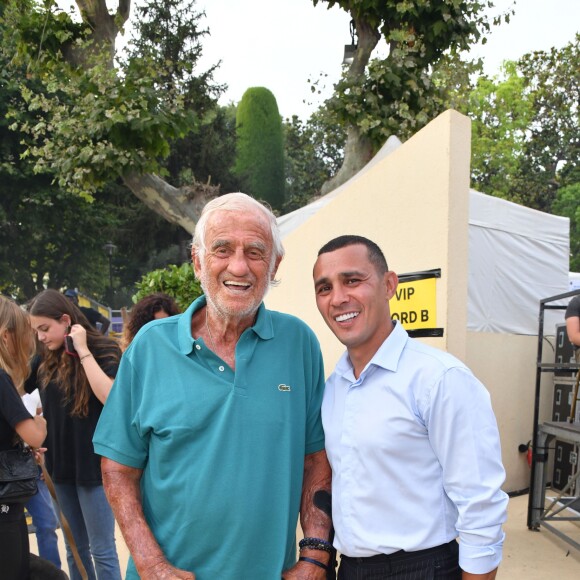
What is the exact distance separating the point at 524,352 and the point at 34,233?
20730mm

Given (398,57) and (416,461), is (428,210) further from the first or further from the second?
(398,57)

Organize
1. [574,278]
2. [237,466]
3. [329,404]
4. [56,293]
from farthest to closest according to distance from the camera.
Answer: [574,278] → [56,293] → [329,404] → [237,466]

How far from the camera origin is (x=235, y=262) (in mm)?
1816

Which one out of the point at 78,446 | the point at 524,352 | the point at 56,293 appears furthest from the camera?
the point at 524,352

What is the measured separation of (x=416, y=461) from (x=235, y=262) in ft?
2.61

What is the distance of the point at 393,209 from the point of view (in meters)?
4.06

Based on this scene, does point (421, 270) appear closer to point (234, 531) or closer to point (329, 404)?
point (329, 404)

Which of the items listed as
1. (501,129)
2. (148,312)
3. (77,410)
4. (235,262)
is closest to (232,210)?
(235,262)

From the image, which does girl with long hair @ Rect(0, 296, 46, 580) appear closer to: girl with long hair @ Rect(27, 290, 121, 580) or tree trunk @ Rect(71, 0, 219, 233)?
girl with long hair @ Rect(27, 290, 121, 580)

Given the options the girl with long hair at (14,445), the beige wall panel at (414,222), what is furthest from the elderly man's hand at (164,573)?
the beige wall panel at (414,222)

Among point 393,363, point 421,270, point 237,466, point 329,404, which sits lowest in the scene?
point 237,466

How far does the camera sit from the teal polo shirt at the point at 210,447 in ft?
5.55

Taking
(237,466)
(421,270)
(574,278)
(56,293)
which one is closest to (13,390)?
(56,293)

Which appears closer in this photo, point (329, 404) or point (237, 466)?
point (237, 466)
